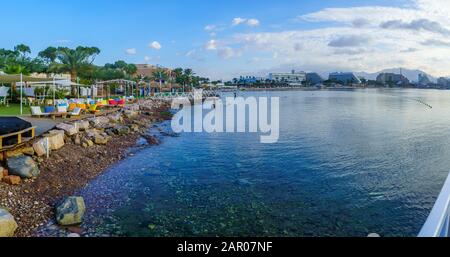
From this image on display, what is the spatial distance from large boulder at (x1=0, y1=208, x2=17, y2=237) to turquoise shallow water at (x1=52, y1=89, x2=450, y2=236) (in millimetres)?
1392

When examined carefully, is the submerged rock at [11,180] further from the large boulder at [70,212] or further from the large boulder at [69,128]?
the large boulder at [69,128]

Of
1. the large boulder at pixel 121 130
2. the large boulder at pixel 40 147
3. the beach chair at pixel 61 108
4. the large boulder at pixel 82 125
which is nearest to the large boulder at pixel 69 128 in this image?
the large boulder at pixel 82 125

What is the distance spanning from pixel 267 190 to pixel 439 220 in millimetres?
8372

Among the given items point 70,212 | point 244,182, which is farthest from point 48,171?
point 244,182

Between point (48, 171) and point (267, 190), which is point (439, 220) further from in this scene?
point (48, 171)

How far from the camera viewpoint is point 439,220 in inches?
92.6

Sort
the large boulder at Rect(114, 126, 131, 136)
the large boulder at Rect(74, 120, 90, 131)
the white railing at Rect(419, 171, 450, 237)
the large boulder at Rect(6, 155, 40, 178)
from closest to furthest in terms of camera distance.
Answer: the white railing at Rect(419, 171, 450, 237), the large boulder at Rect(6, 155, 40, 178), the large boulder at Rect(74, 120, 90, 131), the large boulder at Rect(114, 126, 131, 136)

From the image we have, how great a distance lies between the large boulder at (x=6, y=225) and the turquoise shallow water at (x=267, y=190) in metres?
1.39

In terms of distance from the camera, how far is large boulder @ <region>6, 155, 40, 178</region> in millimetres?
8719

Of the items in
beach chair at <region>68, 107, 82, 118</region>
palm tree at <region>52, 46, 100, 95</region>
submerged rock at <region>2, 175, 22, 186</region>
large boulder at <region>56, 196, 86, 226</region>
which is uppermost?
palm tree at <region>52, 46, 100, 95</region>

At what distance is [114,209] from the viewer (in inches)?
331

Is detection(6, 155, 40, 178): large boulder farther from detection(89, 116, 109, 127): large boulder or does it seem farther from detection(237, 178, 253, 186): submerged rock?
detection(89, 116, 109, 127): large boulder

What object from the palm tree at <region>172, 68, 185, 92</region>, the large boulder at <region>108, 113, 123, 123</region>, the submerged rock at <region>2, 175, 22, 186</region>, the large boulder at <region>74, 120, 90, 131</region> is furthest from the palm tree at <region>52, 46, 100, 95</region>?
the palm tree at <region>172, 68, 185, 92</region>
